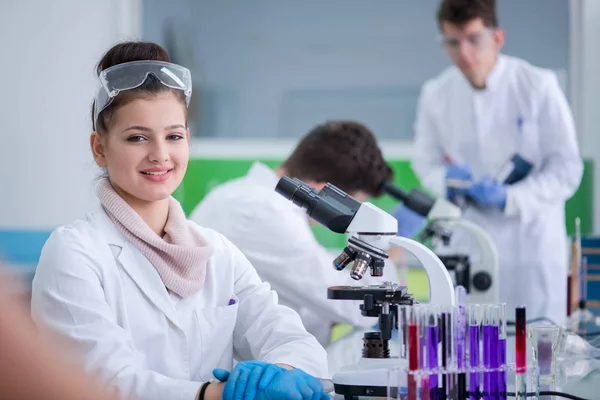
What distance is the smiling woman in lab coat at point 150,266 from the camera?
1522 mm

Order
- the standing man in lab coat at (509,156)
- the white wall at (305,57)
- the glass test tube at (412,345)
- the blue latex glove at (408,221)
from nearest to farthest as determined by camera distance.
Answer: the glass test tube at (412,345) → the blue latex glove at (408,221) → the standing man in lab coat at (509,156) → the white wall at (305,57)

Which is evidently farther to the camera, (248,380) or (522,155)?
(522,155)

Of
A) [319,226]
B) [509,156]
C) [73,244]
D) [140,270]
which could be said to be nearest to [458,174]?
[509,156]

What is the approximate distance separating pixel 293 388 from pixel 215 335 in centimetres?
50

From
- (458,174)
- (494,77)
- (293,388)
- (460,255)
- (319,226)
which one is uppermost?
(494,77)

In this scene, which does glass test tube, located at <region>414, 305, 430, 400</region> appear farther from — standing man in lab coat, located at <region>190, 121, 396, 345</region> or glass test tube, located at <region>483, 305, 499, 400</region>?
standing man in lab coat, located at <region>190, 121, 396, 345</region>

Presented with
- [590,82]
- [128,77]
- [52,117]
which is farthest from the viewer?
[52,117]

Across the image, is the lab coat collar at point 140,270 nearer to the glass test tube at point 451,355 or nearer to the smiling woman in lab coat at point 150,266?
the smiling woman in lab coat at point 150,266

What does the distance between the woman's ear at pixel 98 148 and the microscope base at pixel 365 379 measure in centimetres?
69

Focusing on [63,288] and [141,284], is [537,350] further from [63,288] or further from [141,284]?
[63,288]

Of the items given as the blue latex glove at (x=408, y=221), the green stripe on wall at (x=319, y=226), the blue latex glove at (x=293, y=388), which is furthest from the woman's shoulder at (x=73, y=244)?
the green stripe on wall at (x=319, y=226)

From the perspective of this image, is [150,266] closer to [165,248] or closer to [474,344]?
[165,248]

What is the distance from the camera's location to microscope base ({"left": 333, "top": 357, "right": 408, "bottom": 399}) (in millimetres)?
1323

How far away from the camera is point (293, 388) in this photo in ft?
4.09
